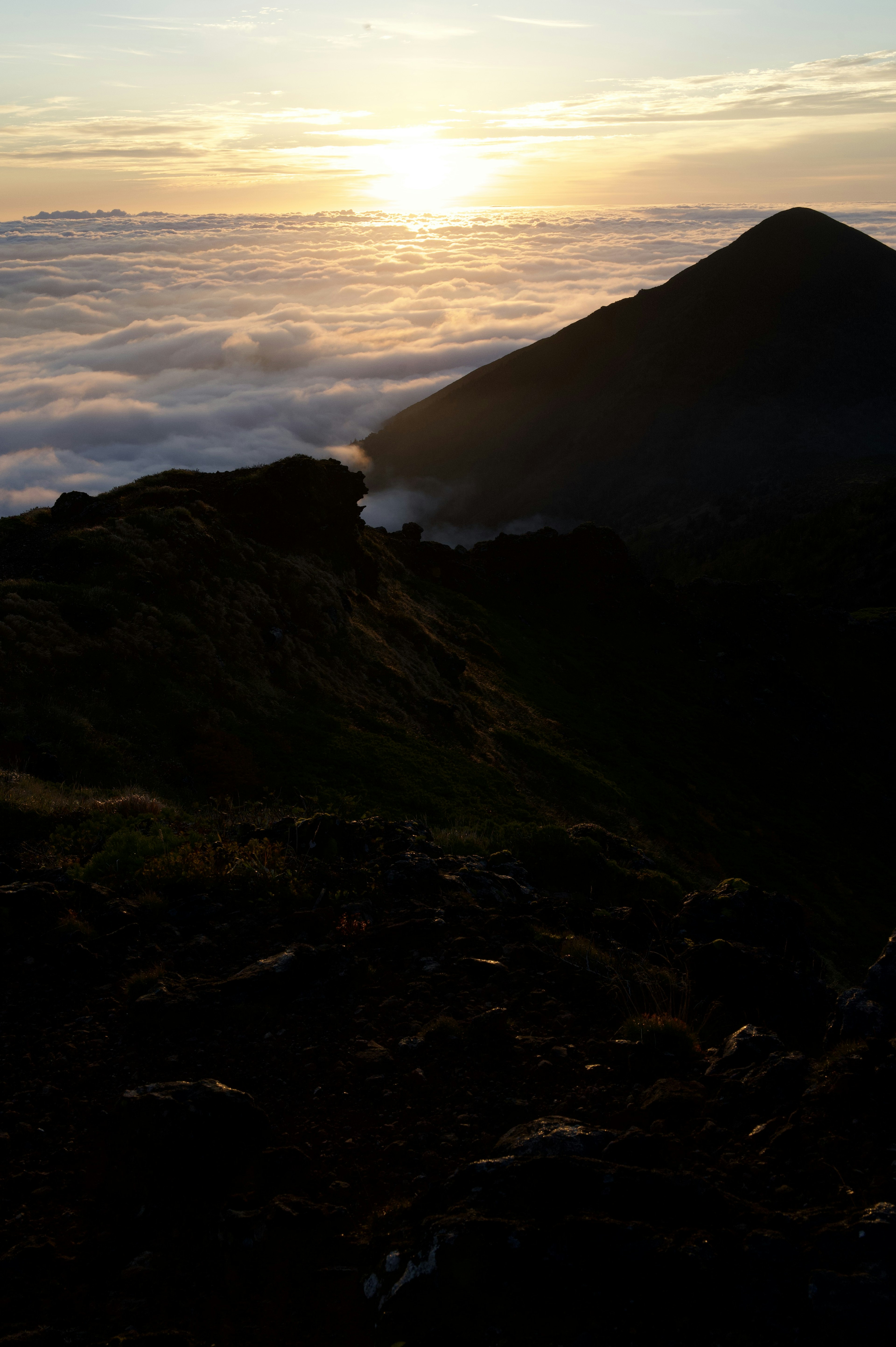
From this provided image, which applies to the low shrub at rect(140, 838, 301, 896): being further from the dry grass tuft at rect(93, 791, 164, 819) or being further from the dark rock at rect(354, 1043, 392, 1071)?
the dark rock at rect(354, 1043, 392, 1071)

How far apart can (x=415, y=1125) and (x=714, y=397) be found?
186085 millimetres

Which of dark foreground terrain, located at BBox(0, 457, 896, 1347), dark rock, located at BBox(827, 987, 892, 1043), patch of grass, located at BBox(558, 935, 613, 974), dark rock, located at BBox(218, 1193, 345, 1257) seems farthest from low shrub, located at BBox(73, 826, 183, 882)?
dark rock, located at BBox(827, 987, 892, 1043)

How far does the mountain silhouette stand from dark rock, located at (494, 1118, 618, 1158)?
5980 inches

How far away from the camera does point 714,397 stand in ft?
568

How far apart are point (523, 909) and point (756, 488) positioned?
496 feet

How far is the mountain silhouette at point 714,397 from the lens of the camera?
158 meters

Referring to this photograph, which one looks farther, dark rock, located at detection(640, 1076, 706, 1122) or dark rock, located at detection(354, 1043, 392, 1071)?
dark rock, located at detection(354, 1043, 392, 1071)

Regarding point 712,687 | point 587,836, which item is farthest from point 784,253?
point 587,836

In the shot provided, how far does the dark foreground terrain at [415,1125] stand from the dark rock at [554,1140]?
0.02 m

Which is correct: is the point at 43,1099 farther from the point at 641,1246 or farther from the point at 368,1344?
the point at 641,1246

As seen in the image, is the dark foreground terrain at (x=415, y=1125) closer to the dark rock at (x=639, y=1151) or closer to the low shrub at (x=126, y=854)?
the dark rock at (x=639, y=1151)

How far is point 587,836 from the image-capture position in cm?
1672

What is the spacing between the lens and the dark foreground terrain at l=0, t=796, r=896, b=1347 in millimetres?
5051

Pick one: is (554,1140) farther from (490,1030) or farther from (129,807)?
(129,807)
